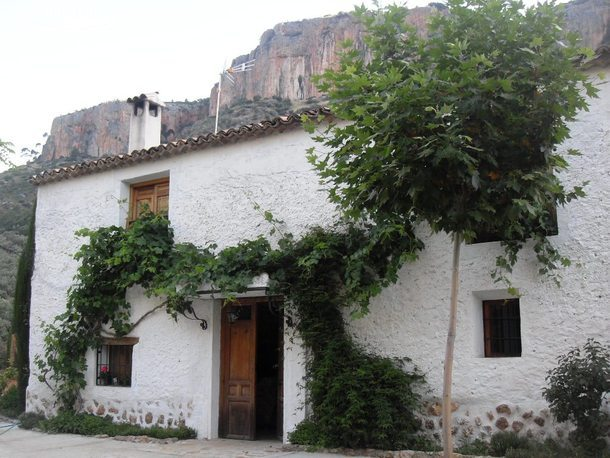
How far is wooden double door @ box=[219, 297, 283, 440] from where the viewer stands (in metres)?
9.95

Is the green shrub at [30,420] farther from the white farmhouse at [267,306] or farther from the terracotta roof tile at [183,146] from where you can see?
the terracotta roof tile at [183,146]

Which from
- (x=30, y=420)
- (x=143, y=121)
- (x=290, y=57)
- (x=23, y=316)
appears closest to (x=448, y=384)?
(x=30, y=420)

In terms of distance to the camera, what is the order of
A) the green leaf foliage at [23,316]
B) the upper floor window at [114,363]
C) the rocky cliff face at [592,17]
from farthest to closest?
the rocky cliff face at [592,17]
the green leaf foliage at [23,316]
the upper floor window at [114,363]

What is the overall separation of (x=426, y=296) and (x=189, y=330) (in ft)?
12.6

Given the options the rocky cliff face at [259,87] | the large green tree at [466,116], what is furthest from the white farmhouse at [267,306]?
the rocky cliff face at [259,87]

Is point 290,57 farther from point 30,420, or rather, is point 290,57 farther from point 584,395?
point 584,395

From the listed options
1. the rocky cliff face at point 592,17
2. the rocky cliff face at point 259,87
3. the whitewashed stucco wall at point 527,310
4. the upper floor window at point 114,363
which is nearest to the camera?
the whitewashed stucco wall at point 527,310

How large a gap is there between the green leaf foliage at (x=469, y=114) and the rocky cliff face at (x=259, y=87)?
43.3m

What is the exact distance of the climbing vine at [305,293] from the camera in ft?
26.1

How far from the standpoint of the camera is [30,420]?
1160 centimetres

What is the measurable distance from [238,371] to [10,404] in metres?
5.63

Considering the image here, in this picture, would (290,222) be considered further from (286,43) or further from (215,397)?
(286,43)

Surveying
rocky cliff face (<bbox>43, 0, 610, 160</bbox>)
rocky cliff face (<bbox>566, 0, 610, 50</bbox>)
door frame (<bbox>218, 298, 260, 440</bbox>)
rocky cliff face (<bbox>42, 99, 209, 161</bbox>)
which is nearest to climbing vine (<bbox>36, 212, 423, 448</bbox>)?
door frame (<bbox>218, 298, 260, 440</bbox>)

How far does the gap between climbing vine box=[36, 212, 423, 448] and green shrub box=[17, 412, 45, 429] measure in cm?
60
